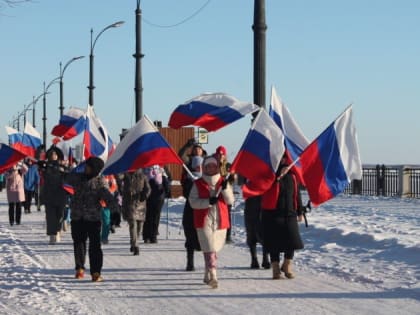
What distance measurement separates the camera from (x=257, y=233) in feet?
39.3

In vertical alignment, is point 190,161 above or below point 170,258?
above

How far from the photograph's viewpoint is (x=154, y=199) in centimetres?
1555

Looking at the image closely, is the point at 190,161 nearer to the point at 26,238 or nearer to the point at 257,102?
the point at 257,102

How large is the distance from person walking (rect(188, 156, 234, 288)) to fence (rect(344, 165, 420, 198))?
70.7ft

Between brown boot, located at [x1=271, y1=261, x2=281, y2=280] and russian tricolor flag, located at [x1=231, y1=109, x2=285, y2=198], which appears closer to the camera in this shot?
russian tricolor flag, located at [x1=231, y1=109, x2=285, y2=198]

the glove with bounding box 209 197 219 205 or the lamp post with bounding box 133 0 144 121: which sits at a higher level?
the lamp post with bounding box 133 0 144 121

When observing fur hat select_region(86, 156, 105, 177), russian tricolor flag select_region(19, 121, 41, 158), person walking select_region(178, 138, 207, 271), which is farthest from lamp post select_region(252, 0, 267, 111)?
russian tricolor flag select_region(19, 121, 41, 158)

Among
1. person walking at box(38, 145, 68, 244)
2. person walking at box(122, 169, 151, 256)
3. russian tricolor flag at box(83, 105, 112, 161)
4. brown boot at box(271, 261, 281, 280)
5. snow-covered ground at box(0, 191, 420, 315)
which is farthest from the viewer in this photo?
person walking at box(38, 145, 68, 244)

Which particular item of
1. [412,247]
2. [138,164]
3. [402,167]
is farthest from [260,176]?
[402,167]

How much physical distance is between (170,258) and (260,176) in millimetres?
3275

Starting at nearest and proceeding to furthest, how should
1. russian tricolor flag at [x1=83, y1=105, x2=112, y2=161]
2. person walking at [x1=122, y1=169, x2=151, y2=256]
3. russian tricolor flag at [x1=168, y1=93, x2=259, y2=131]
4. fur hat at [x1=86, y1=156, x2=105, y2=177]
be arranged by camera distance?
fur hat at [x1=86, y1=156, x2=105, y2=177] < russian tricolor flag at [x1=168, y1=93, x2=259, y2=131] < person walking at [x1=122, y1=169, x2=151, y2=256] < russian tricolor flag at [x1=83, y1=105, x2=112, y2=161]

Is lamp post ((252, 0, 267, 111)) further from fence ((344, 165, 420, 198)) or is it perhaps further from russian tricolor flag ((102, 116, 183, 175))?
fence ((344, 165, 420, 198))

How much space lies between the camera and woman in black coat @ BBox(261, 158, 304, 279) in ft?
34.5

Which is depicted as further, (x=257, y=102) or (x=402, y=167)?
(x=402, y=167)
